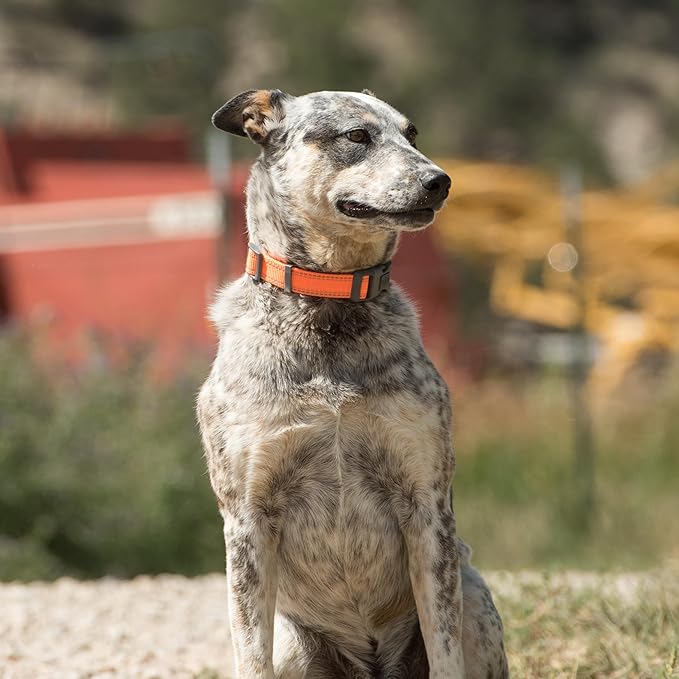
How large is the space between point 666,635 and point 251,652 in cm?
174

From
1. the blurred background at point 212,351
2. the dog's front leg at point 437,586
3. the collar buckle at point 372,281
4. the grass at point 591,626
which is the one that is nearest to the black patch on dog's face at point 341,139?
the collar buckle at point 372,281

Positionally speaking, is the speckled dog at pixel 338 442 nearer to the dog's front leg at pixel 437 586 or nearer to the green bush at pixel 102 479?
the dog's front leg at pixel 437 586

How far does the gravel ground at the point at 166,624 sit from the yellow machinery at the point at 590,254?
19.6 ft

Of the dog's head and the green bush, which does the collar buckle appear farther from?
the green bush

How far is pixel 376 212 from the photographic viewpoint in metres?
3.31

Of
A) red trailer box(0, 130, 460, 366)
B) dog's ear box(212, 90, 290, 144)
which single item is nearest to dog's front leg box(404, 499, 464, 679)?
dog's ear box(212, 90, 290, 144)

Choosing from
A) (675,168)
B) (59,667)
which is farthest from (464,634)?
(675,168)

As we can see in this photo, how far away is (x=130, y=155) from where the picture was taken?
14664mm

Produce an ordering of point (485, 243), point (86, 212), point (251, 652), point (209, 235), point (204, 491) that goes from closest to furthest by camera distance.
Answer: point (251, 652), point (204, 491), point (209, 235), point (86, 212), point (485, 243)

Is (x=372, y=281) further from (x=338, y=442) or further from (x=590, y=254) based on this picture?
(x=590, y=254)

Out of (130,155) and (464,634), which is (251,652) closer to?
(464,634)

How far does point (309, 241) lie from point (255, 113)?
47cm

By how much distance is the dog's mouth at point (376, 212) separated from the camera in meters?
3.29

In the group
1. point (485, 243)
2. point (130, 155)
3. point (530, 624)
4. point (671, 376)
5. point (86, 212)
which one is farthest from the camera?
point (130, 155)
